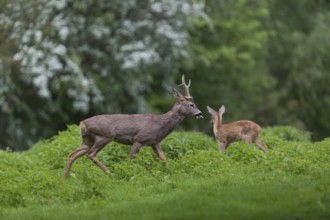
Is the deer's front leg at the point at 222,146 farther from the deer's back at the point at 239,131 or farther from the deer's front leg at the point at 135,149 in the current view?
the deer's front leg at the point at 135,149

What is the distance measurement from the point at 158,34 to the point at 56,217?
19990 mm

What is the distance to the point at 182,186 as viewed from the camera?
13.6 metres

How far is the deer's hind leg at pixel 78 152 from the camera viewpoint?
15.2m

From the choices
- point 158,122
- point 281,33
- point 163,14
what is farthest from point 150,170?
point 281,33

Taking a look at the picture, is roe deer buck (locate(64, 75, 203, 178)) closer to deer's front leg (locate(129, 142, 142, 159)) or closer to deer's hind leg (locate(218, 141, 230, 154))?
deer's front leg (locate(129, 142, 142, 159))

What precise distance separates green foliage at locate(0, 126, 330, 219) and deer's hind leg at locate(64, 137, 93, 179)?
17 cm

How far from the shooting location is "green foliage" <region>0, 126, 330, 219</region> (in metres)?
11.9

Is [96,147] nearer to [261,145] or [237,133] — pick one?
[237,133]

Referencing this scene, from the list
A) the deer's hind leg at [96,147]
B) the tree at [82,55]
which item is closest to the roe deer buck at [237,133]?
the deer's hind leg at [96,147]

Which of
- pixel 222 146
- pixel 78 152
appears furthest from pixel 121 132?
pixel 222 146

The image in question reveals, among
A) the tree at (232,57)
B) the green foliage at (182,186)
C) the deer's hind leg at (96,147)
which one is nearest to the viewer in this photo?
the green foliage at (182,186)

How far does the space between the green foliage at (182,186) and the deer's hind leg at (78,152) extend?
17cm

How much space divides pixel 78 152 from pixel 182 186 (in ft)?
8.23

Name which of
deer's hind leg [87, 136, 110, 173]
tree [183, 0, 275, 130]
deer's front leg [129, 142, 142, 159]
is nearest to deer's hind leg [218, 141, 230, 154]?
deer's front leg [129, 142, 142, 159]
